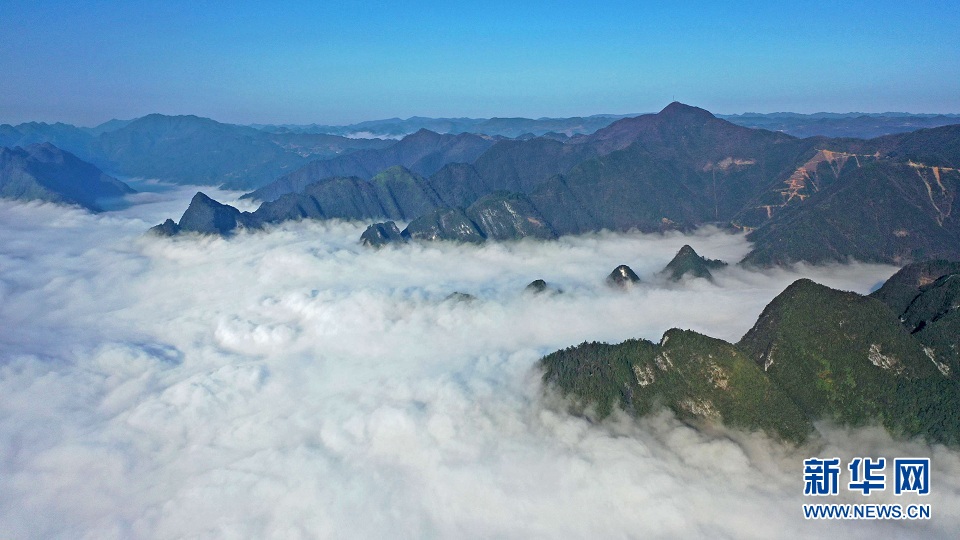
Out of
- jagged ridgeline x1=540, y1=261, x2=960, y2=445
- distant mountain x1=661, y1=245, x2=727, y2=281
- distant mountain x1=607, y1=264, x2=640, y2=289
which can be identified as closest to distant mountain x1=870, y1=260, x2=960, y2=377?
jagged ridgeline x1=540, y1=261, x2=960, y2=445

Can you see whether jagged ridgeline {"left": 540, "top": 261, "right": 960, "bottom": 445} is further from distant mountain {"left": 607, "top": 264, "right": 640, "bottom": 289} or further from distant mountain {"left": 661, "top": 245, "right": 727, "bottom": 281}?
distant mountain {"left": 607, "top": 264, "right": 640, "bottom": 289}

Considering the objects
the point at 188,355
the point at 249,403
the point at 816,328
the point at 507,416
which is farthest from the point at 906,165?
the point at 188,355

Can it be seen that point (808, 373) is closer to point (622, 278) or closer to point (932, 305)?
point (932, 305)

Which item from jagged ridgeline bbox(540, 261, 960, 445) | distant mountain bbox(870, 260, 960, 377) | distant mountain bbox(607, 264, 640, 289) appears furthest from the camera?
distant mountain bbox(607, 264, 640, 289)

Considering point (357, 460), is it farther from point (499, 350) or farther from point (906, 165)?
point (906, 165)

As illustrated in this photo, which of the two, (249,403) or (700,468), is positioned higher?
(700,468)

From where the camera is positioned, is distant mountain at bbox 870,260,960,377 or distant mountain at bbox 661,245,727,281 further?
distant mountain at bbox 661,245,727,281

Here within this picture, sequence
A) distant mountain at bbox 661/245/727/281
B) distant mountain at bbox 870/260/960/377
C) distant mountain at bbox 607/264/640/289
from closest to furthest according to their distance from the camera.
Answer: distant mountain at bbox 870/260/960/377 → distant mountain at bbox 661/245/727/281 → distant mountain at bbox 607/264/640/289

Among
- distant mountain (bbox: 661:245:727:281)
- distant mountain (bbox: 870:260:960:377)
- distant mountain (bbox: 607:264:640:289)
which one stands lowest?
distant mountain (bbox: 607:264:640:289)
